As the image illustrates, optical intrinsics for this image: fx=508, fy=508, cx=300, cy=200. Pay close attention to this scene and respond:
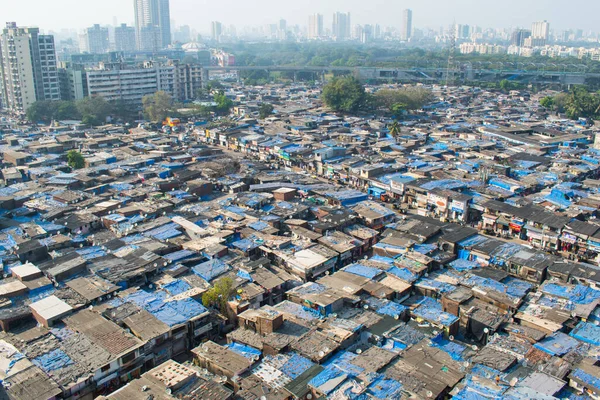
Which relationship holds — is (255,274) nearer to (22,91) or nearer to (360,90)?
(360,90)

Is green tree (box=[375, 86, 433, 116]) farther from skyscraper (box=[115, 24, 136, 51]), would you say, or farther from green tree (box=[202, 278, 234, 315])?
skyscraper (box=[115, 24, 136, 51])

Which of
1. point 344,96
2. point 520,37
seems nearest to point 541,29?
point 520,37

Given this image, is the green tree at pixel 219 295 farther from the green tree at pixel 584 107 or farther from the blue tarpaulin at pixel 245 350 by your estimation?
the green tree at pixel 584 107

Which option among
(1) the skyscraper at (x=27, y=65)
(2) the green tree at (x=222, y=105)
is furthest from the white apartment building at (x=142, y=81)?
(2) the green tree at (x=222, y=105)

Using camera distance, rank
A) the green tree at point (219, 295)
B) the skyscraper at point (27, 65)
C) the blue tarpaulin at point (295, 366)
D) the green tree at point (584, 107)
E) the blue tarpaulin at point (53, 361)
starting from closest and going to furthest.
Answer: the blue tarpaulin at point (295, 366) < the blue tarpaulin at point (53, 361) < the green tree at point (219, 295) < the green tree at point (584, 107) < the skyscraper at point (27, 65)

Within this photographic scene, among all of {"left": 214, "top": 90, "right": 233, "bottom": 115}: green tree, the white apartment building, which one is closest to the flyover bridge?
the white apartment building

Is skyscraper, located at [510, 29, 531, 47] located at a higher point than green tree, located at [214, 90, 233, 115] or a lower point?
higher

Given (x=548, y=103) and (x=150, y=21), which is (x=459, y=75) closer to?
(x=548, y=103)
